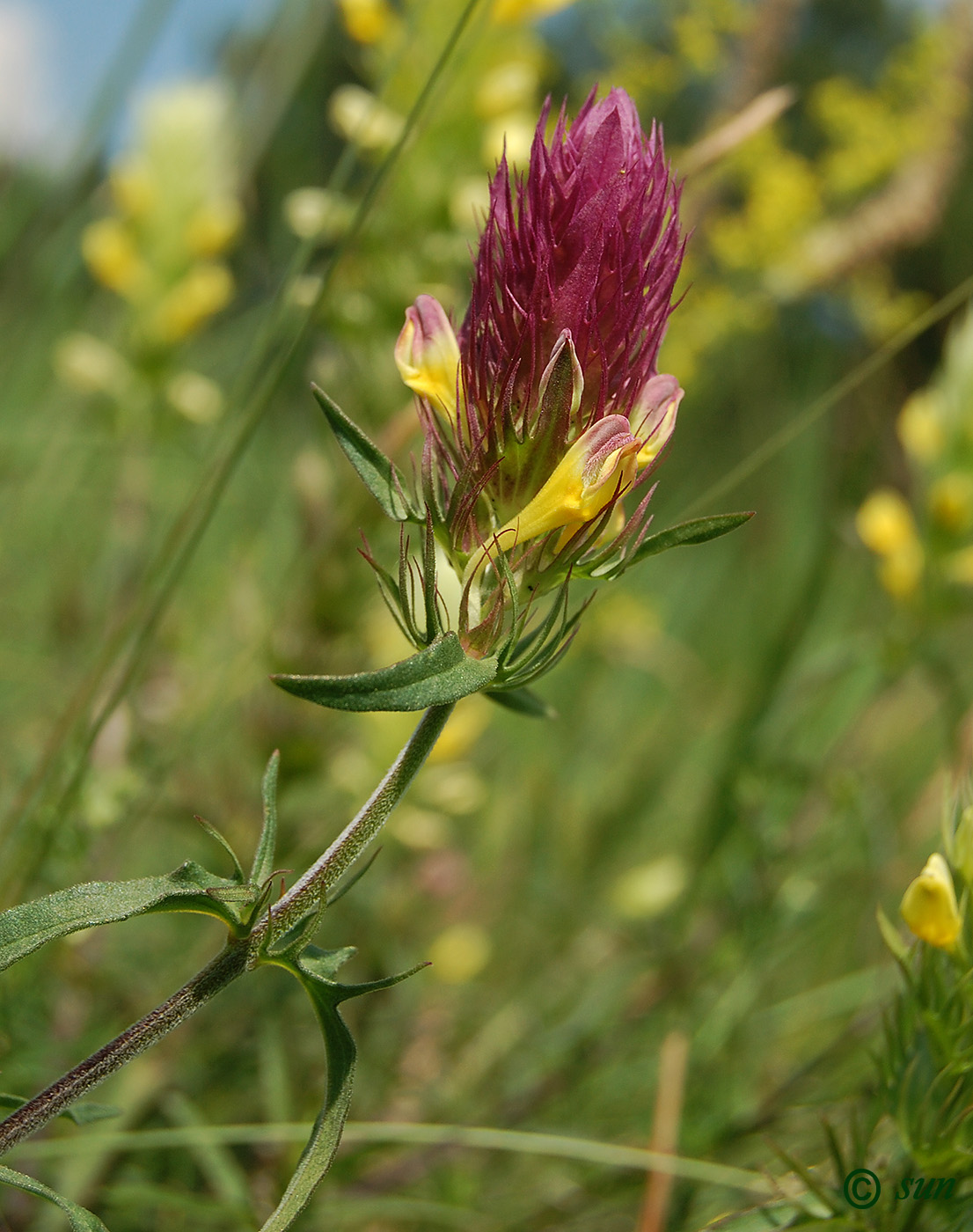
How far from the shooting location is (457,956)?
1199 millimetres

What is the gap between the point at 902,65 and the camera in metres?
1.99

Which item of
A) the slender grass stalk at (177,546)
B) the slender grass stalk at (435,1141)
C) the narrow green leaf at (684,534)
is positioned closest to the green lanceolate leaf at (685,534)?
the narrow green leaf at (684,534)

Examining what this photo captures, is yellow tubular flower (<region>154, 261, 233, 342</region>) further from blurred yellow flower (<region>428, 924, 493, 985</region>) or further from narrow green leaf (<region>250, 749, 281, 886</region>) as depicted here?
narrow green leaf (<region>250, 749, 281, 886</region>)

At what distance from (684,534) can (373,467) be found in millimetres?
123

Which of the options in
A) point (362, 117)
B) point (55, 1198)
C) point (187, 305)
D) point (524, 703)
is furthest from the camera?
point (187, 305)

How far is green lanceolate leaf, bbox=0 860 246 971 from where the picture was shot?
318mm

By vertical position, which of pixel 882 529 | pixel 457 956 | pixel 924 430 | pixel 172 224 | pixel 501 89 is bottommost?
pixel 457 956

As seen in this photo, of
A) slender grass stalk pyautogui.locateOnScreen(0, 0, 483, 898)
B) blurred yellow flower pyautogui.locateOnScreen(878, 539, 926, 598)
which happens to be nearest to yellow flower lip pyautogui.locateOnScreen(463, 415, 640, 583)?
slender grass stalk pyautogui.locateOnScreen(0, 0, 483, 898)

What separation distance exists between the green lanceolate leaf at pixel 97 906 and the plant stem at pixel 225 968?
17 mm

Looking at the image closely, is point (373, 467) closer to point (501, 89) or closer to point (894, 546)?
point (501, 89)

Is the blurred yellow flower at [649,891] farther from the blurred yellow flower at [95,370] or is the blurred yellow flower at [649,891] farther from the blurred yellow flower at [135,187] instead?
the blurred yellow flower at [135,187]

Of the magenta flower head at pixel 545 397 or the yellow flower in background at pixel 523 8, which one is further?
the yellow flower in background at pixel 523 8

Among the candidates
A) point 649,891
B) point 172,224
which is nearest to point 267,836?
point 649,891

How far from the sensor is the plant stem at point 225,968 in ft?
1.14
